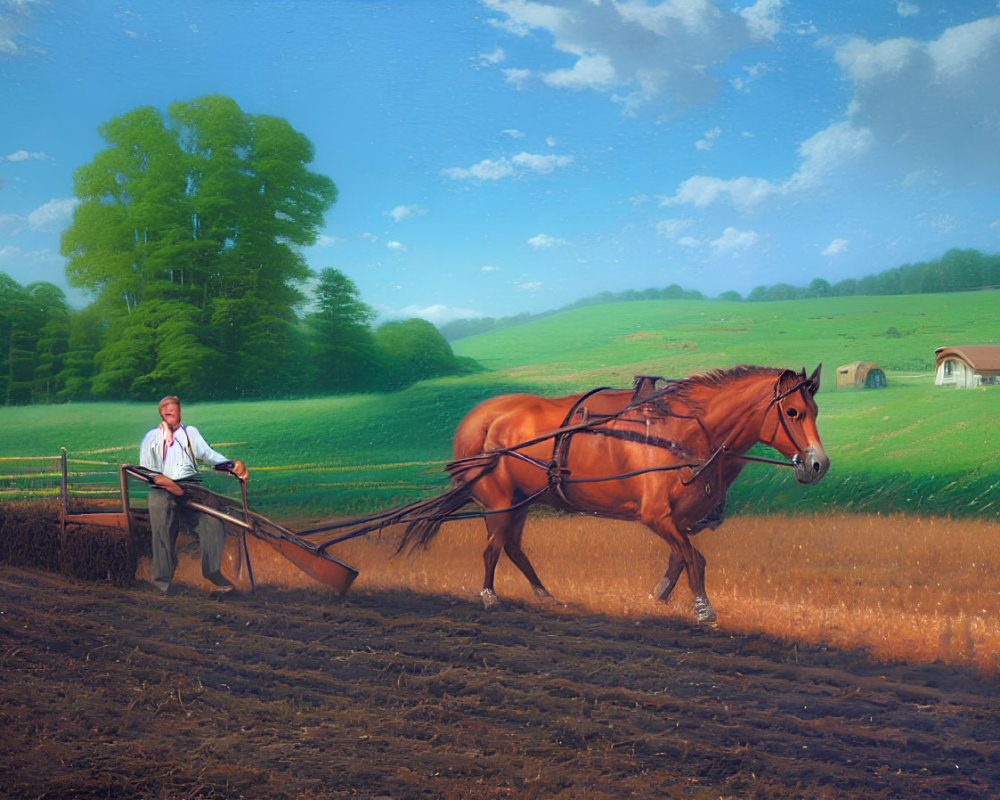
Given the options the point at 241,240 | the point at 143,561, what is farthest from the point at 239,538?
the point at 241,240

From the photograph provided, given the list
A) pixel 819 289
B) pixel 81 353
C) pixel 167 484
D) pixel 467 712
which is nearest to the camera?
pixel 467 712

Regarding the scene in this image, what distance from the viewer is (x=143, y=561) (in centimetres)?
780

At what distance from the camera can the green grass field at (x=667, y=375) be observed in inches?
301

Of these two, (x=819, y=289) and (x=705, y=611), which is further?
(x=819, y=289)

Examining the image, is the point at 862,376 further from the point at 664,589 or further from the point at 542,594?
the point at 542,594

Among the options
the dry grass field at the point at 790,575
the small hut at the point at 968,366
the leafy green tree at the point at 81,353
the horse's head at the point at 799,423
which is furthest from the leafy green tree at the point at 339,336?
the small hut at the point at 968,366

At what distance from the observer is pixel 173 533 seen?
6.84 m

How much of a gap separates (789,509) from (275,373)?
6.10m

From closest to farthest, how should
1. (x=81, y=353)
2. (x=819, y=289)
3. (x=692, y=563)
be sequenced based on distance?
(x=692, y=563) < (x=819, y=289) < (x=81, y=353)

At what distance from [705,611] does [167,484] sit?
13.5 ft

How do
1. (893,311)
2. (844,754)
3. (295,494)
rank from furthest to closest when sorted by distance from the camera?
(295,494) < (893,311) < (844,754)

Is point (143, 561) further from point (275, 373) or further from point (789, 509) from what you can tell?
point (789, 509)

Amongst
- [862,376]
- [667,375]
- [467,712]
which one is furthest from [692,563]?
[862,376]

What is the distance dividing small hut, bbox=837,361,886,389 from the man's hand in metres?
6.14
